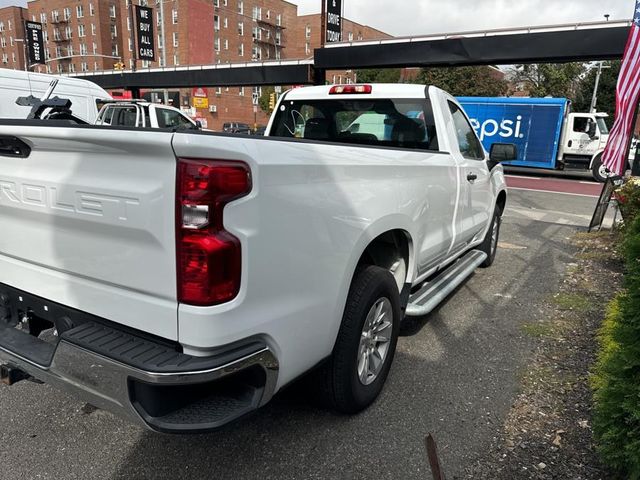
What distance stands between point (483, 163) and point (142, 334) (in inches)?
157

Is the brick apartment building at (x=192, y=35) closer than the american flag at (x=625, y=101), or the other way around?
the american flag at (x=625, y=101)

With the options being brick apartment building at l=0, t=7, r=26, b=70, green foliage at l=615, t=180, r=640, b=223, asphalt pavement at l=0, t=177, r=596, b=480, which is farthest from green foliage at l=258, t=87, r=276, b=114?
asphalt pavement at l=0, t=177, r=596, b=480

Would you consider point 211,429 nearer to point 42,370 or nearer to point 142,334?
point 142,334

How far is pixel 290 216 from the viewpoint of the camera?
1.97 meters

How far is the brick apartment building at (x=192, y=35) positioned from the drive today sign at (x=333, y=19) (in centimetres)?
4458

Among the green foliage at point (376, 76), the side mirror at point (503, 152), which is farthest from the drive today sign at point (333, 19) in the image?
the green foliage at point (376, 76)

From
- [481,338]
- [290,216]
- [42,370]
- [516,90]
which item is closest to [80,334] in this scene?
[42,370]

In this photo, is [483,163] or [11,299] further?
[483,163]

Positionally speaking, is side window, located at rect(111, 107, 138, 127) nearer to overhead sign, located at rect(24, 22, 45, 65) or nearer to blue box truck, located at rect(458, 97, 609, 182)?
blue box truck, located at rect(458, 97, 609, 182)

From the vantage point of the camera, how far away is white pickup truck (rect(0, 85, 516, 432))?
1.76 m

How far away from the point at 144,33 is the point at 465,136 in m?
32.2

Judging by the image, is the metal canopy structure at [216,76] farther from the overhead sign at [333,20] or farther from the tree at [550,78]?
the tree at [550,78]

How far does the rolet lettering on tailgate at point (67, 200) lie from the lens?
72.9 inches

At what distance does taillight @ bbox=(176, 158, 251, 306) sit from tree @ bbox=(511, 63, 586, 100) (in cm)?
4430
